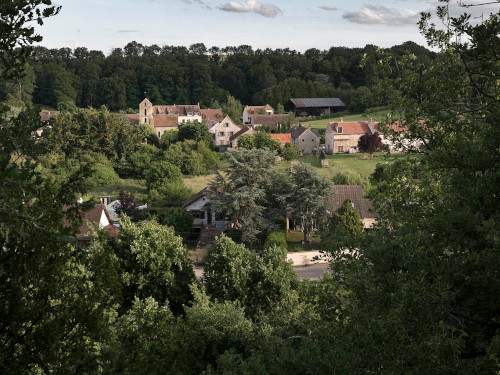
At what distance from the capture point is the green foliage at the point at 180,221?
3094cm

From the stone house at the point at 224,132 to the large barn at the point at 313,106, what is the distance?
29266 millimetres

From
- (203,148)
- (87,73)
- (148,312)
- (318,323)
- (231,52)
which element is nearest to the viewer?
(318,323)

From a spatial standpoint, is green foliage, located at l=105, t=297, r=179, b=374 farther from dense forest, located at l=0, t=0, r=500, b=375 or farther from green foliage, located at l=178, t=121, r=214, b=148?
green foliage, located at l=178, t=121, r=214, b=148

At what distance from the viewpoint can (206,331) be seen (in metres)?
12.1

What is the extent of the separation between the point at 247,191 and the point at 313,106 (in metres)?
61.5

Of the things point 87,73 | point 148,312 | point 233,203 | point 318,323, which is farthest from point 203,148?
point 87,73

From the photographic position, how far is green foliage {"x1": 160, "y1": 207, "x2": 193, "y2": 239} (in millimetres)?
30938

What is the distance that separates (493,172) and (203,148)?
45.5 meters

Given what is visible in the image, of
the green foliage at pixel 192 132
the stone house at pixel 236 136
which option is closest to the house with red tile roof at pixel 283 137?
the stone house at pixel 236 136

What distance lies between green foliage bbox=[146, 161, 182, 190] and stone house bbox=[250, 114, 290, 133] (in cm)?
2854

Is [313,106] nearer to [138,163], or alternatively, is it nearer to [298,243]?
[138,163]

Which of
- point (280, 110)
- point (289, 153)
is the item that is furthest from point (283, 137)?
point (280, 110)

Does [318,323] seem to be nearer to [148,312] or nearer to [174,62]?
[148,312]

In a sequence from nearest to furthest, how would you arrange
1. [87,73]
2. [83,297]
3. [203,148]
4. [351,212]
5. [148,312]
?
[83,297] → [148,312] → [351,212] → [203,148] → [87,73]
